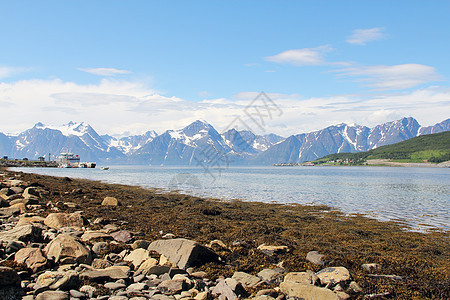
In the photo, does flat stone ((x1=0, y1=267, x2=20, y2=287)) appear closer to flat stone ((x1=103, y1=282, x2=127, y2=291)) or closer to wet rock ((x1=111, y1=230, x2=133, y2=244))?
flat stone ((x1=103, y1=282, x2=127, y2=291))

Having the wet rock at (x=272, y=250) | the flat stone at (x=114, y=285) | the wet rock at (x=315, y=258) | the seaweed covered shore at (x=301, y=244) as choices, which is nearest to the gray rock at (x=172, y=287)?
the seaweed covered shore at (x=301, y=244)

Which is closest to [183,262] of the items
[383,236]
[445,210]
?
[383,236]

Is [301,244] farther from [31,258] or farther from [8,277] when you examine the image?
[8,277]

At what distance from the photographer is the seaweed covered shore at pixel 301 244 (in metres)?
11.8

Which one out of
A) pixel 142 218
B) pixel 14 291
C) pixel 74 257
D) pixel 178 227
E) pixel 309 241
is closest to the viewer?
pixel 14 291

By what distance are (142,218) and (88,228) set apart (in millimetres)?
6701

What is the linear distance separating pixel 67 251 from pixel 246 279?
22.0 ft

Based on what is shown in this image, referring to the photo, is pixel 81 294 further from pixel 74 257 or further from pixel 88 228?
pixel 88 228

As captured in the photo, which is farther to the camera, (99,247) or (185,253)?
(99,247)

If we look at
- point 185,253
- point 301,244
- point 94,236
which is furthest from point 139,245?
point 301,244

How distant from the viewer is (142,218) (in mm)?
24562

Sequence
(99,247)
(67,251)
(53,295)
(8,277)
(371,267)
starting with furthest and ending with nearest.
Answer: (99,247) → (371,267) → (67,251) → (8,277) → (53,295)

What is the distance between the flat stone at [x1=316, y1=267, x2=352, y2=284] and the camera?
37.2 ft

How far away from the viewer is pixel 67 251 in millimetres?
12172
